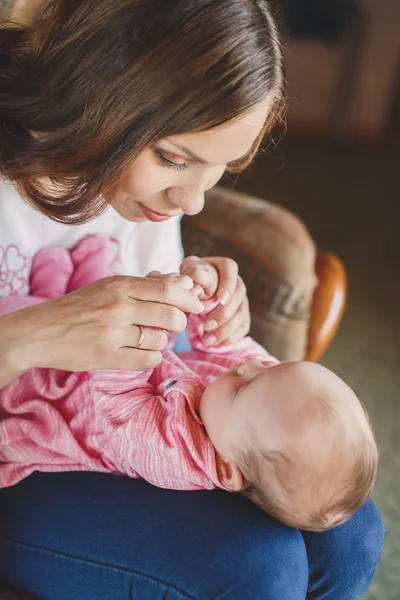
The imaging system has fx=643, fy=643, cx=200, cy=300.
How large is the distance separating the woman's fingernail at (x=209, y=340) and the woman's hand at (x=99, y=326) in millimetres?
188

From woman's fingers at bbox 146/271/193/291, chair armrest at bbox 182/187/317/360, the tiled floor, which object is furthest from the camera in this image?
the tiled floor

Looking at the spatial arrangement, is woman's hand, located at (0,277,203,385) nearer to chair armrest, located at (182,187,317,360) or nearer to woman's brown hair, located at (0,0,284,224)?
woman's brown hair, located at (0,0,284,224)

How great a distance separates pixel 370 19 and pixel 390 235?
4.67 feet

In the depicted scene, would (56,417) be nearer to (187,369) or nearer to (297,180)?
(187,369)

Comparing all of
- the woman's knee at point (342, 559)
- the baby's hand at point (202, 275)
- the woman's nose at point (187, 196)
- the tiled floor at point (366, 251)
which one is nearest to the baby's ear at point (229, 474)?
the woman's knee at point (342, 559)

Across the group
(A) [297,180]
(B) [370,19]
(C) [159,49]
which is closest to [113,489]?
(C) [159,49]

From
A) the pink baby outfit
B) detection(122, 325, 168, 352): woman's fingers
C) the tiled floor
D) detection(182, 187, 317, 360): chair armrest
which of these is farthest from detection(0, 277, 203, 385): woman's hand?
the tiled floor

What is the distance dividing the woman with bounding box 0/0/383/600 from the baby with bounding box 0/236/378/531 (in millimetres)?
39

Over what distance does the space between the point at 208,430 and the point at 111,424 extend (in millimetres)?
140

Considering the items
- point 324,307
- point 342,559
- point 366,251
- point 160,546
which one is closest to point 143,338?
point 160,546

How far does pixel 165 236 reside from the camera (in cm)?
125

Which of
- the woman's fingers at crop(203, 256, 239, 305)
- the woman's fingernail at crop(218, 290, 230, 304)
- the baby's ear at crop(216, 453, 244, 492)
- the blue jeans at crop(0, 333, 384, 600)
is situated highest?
the woman's fingers at crop(203, 256, 239, 305)

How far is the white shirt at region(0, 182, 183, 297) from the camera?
103 cm

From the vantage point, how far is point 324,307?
4.59 feet
